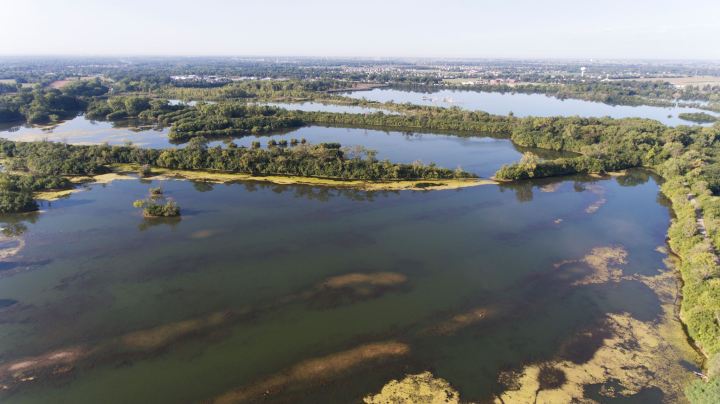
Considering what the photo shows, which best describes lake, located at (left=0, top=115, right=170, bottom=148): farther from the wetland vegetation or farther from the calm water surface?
the calm water surface

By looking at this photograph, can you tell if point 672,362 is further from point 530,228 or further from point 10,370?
point 10,370

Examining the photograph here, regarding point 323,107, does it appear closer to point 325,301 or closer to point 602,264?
point 602,264

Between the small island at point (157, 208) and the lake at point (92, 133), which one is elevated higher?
the lake at point (92, 133)

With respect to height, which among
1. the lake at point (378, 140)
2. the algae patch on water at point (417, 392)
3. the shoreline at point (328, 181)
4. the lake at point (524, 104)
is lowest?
the algae patch on water at point (417, 392)

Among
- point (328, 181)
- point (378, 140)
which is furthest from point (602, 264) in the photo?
point (378, 140)

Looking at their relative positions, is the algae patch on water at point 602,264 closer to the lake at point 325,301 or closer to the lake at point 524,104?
the lake at point 325,301

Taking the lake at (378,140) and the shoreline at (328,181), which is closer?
the shoreline at (328,181)

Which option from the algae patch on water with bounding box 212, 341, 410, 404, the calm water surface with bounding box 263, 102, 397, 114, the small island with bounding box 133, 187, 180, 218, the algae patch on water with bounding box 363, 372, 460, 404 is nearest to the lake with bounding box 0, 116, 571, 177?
the calm water surface with bounding box 263, 102, 397, 114

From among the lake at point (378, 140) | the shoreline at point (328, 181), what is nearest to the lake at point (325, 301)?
the shoreline at point (328, 181)
